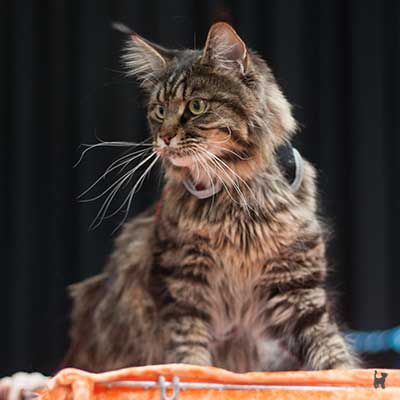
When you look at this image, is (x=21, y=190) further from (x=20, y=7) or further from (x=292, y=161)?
(x=292, y=161)

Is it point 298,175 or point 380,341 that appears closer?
point 298,175

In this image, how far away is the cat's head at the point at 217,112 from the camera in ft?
4.00

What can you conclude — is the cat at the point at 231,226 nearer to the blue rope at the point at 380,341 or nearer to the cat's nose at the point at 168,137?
the cat's nose at the point at 168,137

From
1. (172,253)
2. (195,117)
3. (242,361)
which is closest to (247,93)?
(195,117)

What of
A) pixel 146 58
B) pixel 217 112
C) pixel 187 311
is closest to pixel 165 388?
pixel 187 311

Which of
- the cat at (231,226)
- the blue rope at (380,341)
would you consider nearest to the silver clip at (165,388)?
the cat at (231,226)

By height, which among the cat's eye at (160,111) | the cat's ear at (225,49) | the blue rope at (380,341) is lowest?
the blue rope at (380,341)

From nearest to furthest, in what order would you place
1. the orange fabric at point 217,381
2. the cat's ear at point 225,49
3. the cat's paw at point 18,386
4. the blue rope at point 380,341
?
the orange fabric at point 217,381, the cat's paw at point 18,386, the cat's ear at point 225,49, the blue rope at point 380,341

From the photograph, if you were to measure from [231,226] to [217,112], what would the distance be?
0.23 metres

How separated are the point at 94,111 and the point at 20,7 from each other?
14.8 inches

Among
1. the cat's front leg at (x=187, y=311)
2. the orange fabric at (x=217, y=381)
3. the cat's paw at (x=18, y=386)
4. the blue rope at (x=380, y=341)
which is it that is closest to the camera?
the orange fabric at (x=217, y=381)

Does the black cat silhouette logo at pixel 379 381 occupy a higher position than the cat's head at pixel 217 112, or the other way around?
the cat's head at pixel 217 112

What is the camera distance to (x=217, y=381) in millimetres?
909

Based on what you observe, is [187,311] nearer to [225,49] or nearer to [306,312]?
[306,312]
